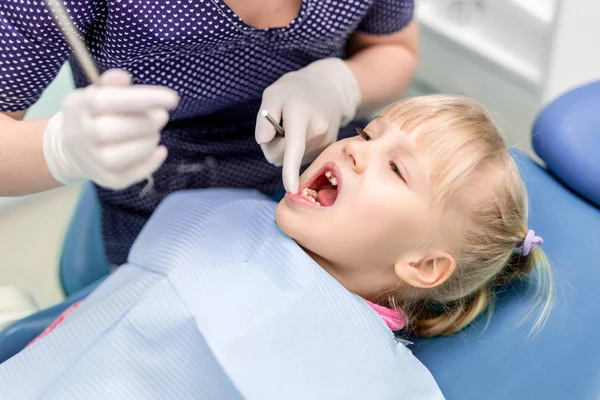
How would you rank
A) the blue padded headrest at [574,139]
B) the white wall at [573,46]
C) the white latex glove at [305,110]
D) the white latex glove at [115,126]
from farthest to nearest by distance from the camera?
the white wall at [573,46], the blue padded headrest at [574,139], the white latex glove at [305,110], the white latex glove at [115,126]

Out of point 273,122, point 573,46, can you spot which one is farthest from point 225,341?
point 573,46

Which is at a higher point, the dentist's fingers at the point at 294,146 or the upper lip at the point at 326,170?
the dentist's fingers at the point at 294,146

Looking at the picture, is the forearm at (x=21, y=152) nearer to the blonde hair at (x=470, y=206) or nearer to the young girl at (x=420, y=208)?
the young girl at (x=420, y=208)

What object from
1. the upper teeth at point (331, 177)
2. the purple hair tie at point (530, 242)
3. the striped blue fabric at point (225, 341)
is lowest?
the striped blue fabric at point (225, 341)

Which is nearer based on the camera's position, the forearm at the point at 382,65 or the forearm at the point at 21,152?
the forearm at the point at 21,152

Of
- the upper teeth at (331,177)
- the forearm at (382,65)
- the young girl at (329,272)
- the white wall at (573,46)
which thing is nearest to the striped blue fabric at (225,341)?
the young girl at (329,272)

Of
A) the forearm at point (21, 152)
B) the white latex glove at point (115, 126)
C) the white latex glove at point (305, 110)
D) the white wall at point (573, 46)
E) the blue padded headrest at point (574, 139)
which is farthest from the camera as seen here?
the white wall at point (573, 46)

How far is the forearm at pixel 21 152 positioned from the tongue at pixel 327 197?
0.38 metres

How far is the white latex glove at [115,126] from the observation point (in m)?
0.62

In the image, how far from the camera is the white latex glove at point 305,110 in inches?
35.4

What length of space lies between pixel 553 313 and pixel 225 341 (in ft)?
1.57

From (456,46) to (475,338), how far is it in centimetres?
105

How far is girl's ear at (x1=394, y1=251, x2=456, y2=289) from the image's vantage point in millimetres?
883

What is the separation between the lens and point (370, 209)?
852mm
